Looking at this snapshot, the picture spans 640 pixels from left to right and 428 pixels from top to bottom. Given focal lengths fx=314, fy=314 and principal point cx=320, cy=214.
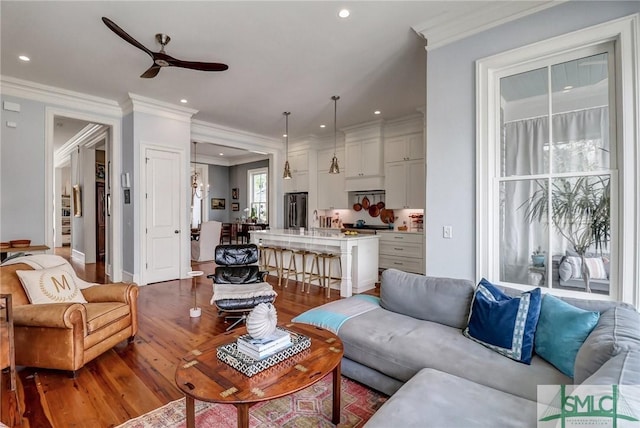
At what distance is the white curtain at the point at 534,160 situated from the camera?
2.40 metres

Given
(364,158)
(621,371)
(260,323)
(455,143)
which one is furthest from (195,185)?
(621,371)

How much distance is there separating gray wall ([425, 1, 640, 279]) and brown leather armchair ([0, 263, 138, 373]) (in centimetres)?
298

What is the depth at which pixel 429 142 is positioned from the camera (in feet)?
10.3

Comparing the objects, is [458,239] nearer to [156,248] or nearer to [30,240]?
[156,248]

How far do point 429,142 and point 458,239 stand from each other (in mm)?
995

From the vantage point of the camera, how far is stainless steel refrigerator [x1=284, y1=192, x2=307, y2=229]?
809 centimetres

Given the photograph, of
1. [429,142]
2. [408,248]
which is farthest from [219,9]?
[408,248]

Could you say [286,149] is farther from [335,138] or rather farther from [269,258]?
[269,258]

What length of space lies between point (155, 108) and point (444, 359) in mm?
5569

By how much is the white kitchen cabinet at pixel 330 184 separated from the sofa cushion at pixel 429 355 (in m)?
5.06

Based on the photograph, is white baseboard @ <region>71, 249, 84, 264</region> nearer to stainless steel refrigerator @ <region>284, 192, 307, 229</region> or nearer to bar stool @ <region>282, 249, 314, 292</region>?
stainless steel refrigerator @ <region>284, 192, 307, 229</region>

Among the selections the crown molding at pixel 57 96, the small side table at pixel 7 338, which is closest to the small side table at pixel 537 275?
the small side table at pixel 7 338

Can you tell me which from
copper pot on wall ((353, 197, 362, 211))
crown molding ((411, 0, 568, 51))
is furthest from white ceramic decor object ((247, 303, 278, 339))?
copper pot on wall ((353, 197, 362, 211))

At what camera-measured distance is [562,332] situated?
1751 mm
